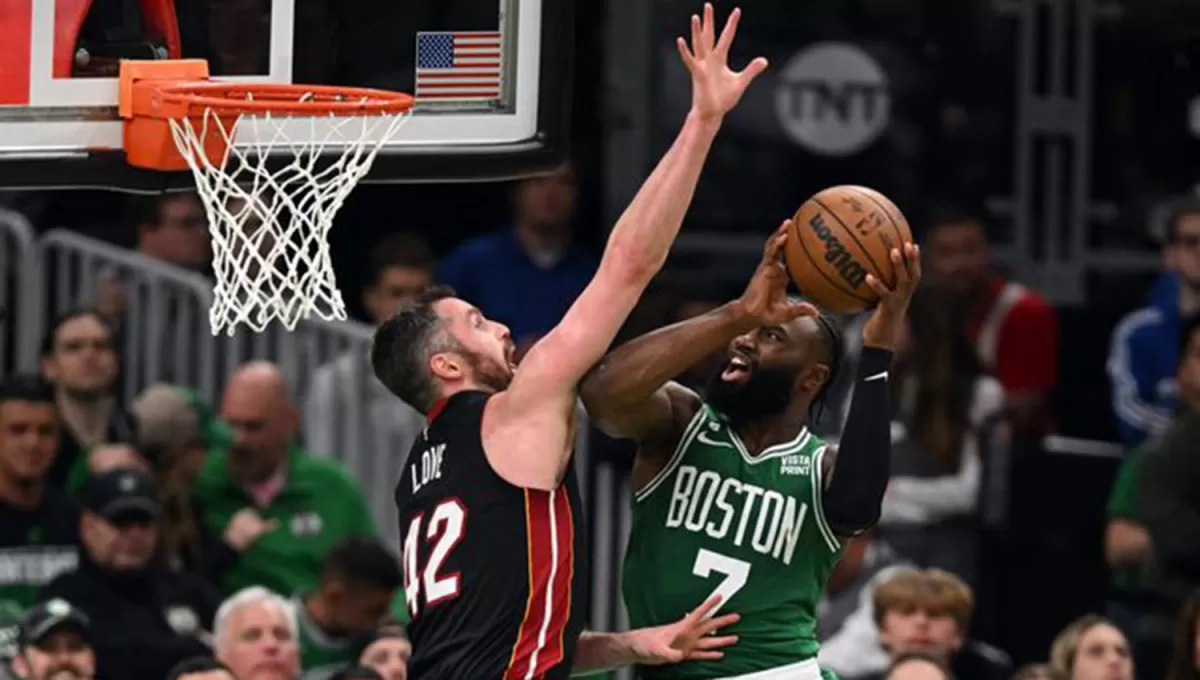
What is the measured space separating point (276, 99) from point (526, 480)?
1.42 m

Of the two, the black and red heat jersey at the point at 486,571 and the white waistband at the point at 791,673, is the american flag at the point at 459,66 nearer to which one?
the black and red heat jersey at the point at 486,571

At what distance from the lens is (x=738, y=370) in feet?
26.5

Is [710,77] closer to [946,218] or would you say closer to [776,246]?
[776,246]

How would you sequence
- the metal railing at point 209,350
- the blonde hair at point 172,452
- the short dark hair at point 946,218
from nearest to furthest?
the blonde hair at point 172,452 < the metal railing at point 209,350 < the short dark hair at point 946,218

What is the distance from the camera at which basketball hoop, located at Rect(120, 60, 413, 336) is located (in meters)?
8.35

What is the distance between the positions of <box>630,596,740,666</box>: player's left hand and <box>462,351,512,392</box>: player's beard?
2.37 feet

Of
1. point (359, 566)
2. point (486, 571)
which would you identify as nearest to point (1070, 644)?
point (359, 566)

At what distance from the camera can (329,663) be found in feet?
36.9

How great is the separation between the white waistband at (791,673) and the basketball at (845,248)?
0.93 meters

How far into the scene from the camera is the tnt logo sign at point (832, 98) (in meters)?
14.2

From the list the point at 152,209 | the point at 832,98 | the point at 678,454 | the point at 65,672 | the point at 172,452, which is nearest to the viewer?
the point at 678,454

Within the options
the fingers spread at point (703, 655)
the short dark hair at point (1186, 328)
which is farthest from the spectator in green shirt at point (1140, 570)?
the fingers spread at point (703, 655)

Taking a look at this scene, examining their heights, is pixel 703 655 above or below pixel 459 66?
below

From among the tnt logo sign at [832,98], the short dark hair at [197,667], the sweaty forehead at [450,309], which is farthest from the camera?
the tnt logo sign at [832,98]
